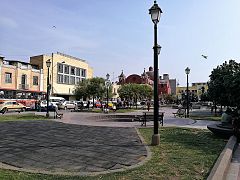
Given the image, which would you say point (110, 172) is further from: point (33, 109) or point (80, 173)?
point (33, 109)

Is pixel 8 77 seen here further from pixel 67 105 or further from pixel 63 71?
pixel 63 71

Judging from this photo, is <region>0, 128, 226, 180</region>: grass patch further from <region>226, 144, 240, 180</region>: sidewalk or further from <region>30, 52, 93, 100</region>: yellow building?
<region>30, 52, 93, 100</region>: yellow building

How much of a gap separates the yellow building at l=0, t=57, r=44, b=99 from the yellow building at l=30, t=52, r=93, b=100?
8.86ft

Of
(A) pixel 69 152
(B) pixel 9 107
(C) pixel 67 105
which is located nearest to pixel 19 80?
(C) pixel 67 105

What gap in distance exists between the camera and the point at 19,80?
5100cm

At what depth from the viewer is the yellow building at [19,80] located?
4749 cm

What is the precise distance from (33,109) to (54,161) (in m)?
37.4

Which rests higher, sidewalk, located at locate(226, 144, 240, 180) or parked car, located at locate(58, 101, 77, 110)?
parked car, located at locate(58, 101, 77, 110)

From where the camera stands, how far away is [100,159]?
25.2 feet

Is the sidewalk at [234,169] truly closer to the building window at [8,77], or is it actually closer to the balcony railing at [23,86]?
the building window at [8,77]

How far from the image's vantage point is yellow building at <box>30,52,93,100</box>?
196 feet

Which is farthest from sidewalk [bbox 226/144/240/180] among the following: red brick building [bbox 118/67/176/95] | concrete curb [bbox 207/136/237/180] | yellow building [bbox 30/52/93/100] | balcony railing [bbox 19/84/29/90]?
red brick building [bbox 118/67/176/95]

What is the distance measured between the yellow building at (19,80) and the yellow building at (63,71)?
2.70 metres

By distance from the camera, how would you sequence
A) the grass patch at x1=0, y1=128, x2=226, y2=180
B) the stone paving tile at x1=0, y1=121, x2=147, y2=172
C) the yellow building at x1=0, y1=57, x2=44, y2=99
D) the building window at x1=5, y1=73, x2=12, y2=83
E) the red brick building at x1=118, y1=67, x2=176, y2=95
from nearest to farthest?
1. the grass patch at x1=0, y1=128, x2=226, y2=180
2. the stone paving tile at x1=0, y1=121, x2=147, y2=172
3. the yellow building at x1=0, y1=57, x2=44, y2=99
4. the building window at x1=5, y1=73, x2=12, y2=83
5. the red brick building at x1=118, y1=67, x2=176, y2=95
